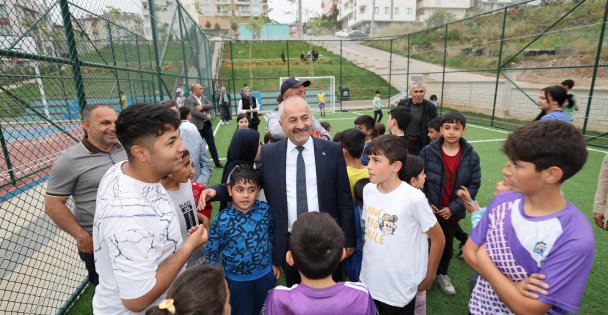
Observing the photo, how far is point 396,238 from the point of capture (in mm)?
2031

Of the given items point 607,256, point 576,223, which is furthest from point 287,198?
point 607,256

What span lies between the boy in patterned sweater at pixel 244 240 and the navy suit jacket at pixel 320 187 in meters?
0.09

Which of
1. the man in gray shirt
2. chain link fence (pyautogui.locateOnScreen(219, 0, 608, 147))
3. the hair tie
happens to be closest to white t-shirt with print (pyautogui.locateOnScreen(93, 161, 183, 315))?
the hair tie

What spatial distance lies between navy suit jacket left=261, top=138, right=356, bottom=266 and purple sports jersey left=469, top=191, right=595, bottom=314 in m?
0.95

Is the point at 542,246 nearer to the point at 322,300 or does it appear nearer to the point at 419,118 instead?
the point at 322,300

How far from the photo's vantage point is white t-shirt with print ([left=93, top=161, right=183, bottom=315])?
120 centimetres

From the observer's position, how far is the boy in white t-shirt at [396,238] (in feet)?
6.61

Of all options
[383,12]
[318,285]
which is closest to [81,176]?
[318,285]

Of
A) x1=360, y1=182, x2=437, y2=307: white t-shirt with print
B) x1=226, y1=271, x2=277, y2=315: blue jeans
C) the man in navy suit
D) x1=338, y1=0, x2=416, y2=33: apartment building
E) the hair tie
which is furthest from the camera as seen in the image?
x1=338, y1=0, x2=416, y2=33: apartment building

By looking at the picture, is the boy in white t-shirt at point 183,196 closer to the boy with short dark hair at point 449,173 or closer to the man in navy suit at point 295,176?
the man in navy suit at point 295,176

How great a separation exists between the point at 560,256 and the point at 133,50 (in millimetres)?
7229

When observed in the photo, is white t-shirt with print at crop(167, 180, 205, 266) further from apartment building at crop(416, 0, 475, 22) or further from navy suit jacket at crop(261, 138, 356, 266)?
apartment building at crop(416, 0, 475, 22)

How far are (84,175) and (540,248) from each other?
286 centimetres

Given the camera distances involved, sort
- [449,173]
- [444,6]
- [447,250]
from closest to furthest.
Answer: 1. [449,173]
2. [447,250]
3. [444,6]
